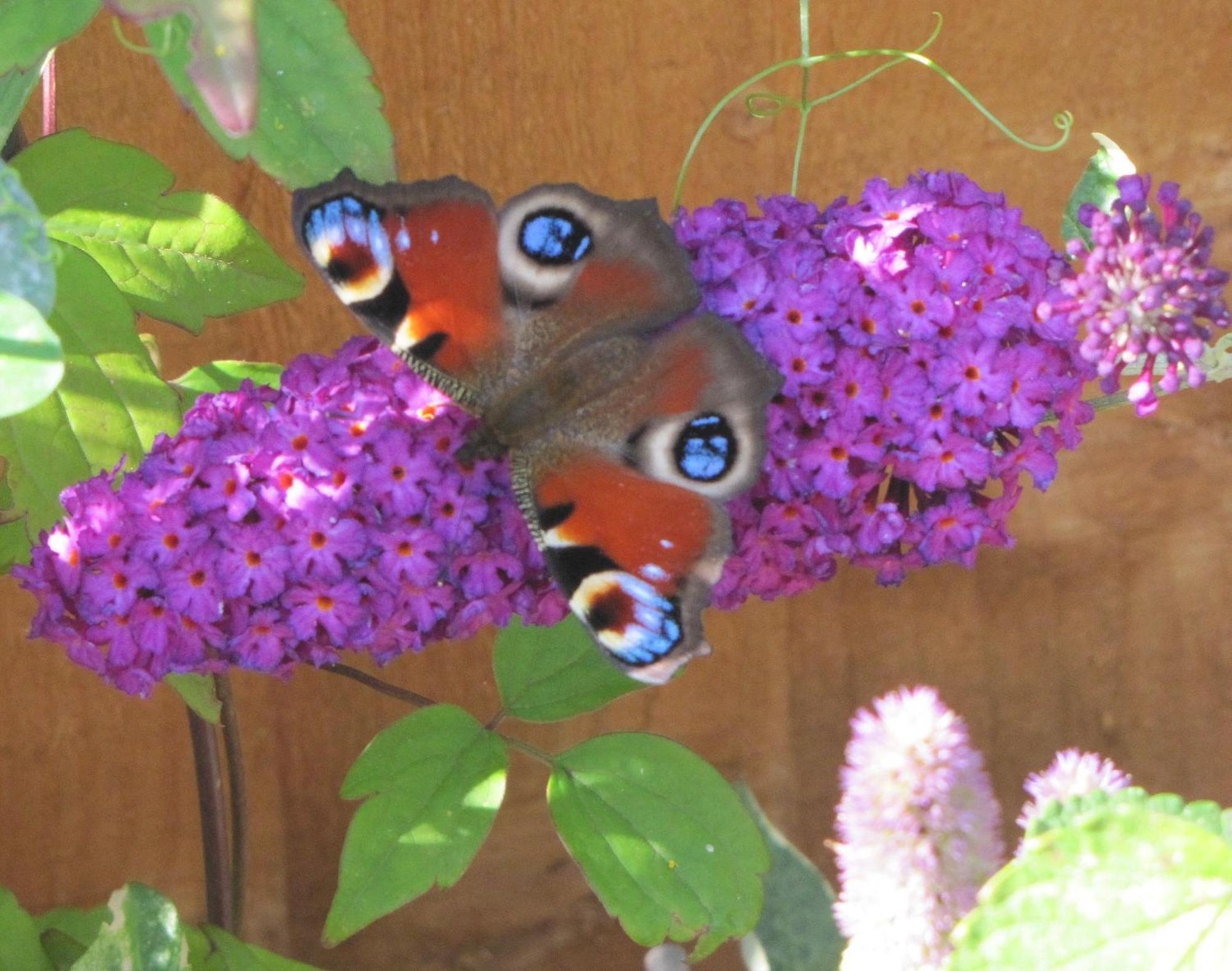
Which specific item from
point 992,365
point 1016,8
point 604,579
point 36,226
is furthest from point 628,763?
point 1016,8

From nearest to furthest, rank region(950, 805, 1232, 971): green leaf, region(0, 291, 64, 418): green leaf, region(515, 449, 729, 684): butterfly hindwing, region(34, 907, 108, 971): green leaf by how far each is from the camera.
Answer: region(0, 291, 64, 418): green leaf < region(950, 805, 1232, 971): green leaf < region(515, 449, 729, 684): butterfly hindwing < region(34, 907, 108, 971): green leaf

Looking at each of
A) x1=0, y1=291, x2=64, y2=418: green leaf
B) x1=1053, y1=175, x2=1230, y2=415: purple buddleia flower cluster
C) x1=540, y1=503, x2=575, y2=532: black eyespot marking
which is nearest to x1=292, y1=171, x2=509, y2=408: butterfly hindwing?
x1=540, y1=503, x2=575, y2=532: black eyespot marking

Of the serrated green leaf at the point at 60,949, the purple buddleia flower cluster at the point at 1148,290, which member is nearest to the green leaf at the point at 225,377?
the serrated green leaf at the point at 60,949

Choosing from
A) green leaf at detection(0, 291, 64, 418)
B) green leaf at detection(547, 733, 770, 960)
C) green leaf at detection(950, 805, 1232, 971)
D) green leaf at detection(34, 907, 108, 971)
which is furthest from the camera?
green leaf at detection(34, 907, 108, 971)

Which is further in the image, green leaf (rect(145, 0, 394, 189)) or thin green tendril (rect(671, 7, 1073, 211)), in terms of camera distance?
thin green tendril (rect(671, 7, 1073, 211))

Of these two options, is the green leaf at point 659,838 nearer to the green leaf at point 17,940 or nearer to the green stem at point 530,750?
the green stem at point 530,750

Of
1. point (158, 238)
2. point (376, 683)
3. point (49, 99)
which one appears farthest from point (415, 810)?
point (49, 99)

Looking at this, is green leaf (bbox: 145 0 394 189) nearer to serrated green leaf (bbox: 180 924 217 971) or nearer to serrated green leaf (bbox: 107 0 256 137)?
serrated green leaf (bbox: 107 0 256 137)

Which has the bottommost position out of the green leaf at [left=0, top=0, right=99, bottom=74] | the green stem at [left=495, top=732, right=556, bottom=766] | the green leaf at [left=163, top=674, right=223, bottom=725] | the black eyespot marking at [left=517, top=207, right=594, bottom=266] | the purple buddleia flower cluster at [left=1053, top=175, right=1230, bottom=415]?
the green leaf at [left=163, top=674, right=223, bottom=725]
